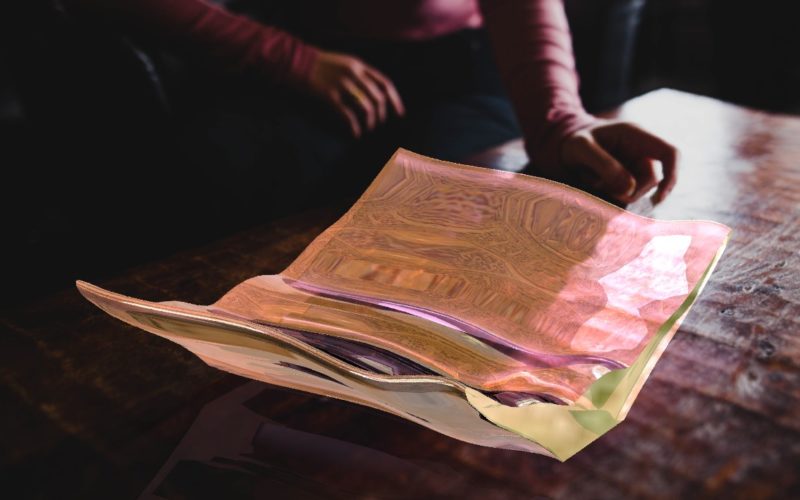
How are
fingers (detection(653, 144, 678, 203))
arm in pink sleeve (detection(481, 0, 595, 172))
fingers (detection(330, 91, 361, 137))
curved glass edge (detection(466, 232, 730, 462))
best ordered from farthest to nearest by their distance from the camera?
fingers (detection(330, 91, 361, 137))
arm in pink sleeve (detection(481, 0, 595, 172))
fingers (detection(653, 144, 678, 203))
curved glass edge (detection(466, 232, 730, 462))

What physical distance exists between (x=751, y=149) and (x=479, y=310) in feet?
1.51

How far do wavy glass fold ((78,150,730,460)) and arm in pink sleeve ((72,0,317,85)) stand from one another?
603 millimetres

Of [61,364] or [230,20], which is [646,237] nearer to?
[61,364]

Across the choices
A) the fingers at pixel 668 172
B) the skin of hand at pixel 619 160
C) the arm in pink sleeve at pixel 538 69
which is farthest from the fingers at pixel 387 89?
the fingers at pixel 668 172

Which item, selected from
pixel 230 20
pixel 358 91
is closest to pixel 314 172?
pixel 358 91

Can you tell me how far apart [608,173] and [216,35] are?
69 cm

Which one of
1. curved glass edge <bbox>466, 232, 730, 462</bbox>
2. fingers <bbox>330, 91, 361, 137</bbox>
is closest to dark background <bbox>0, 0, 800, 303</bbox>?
fingers <bbox>330, 91, 361, 137</bbox>

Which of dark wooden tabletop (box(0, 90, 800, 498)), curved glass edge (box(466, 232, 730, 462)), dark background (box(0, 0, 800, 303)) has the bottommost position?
dark background (box(0, 0, 800, 303))

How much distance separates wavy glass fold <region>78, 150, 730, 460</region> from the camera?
0.99ft

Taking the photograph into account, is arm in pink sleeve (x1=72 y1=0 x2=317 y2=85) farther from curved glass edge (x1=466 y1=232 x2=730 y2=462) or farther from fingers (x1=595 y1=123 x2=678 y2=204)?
curved glass edge (x1=466 y1=232 x2=730 y2=462)

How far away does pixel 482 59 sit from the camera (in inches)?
46.8

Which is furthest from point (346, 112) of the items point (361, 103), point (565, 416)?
point (565, 416)

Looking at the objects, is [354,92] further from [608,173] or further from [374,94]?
[608,173]

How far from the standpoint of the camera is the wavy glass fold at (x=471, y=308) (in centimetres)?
30
